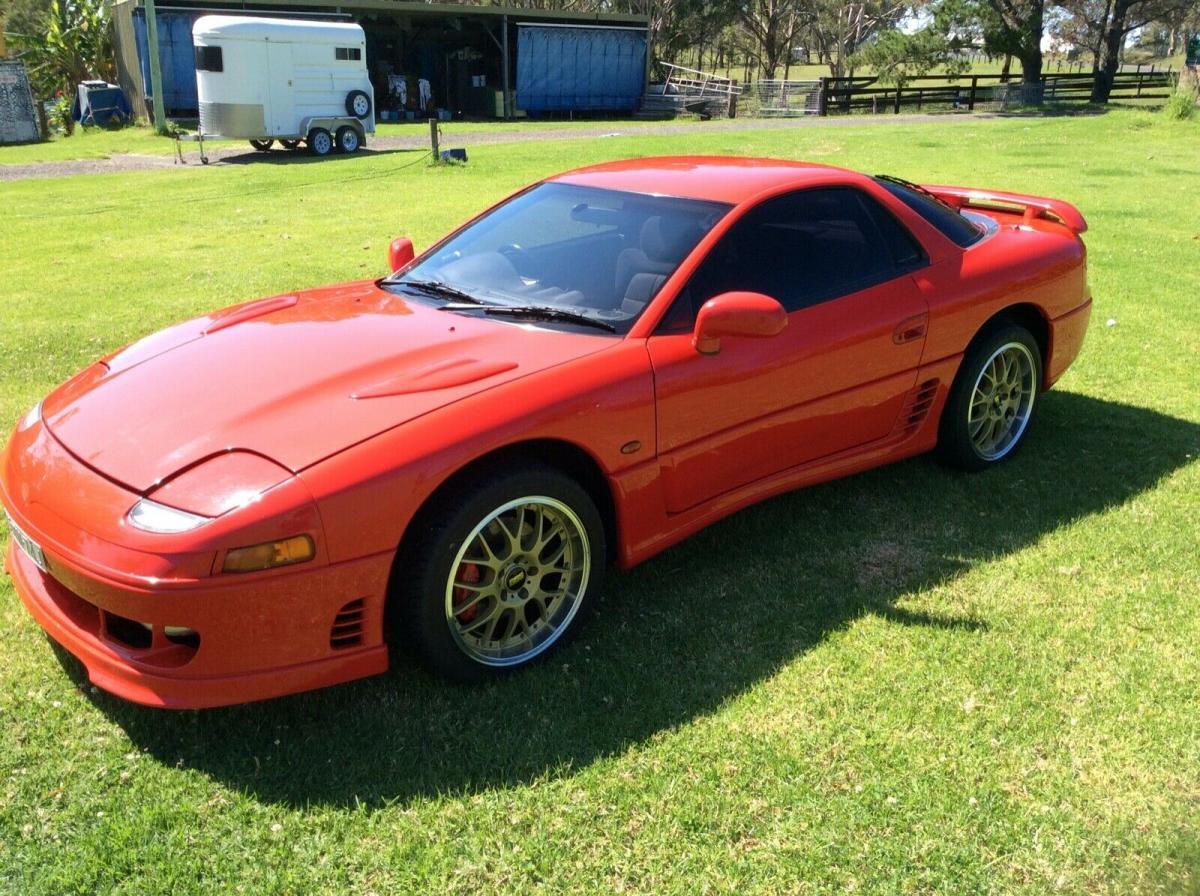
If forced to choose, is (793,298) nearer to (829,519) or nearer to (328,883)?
(829,519)

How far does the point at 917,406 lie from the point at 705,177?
1317 mm

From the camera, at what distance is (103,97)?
28.5 metres

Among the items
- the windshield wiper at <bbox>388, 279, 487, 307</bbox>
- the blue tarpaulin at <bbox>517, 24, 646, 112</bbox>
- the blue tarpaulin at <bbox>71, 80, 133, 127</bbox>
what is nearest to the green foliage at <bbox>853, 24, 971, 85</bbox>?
the blue tarpaulin at <bbox>517, 24, 646, 112</bbox>

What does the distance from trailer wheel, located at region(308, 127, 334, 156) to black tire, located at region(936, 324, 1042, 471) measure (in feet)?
63.4

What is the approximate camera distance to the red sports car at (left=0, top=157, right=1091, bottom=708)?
2.64 m

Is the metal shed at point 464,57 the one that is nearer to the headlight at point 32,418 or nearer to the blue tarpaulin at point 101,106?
the blue tarpaulin at point 101,106

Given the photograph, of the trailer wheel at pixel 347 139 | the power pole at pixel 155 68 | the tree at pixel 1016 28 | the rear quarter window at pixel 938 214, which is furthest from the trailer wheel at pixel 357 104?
the tree at pixel 1016 28

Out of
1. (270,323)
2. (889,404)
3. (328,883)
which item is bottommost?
(328,883)

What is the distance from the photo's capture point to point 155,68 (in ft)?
81.2

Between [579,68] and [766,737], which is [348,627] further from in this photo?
[579,68]

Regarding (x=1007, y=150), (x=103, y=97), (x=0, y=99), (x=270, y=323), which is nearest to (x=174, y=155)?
(x=0, y=99)

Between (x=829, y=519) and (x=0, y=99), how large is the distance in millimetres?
26709

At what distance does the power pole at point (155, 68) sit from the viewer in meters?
24.6

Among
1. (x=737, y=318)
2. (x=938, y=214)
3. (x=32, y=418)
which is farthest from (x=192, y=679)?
(x=938, y=214)
